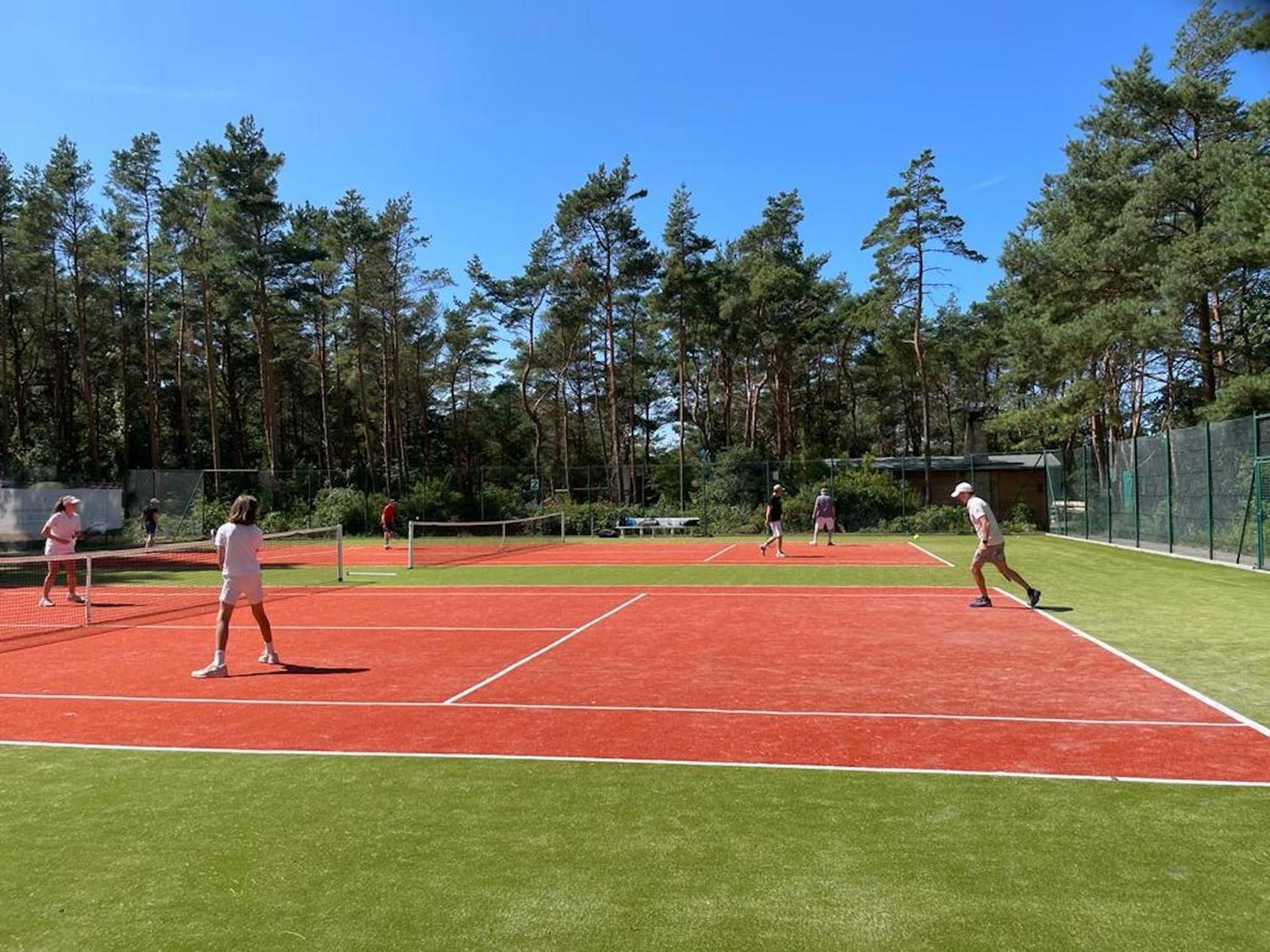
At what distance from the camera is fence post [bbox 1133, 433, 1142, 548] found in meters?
23.8

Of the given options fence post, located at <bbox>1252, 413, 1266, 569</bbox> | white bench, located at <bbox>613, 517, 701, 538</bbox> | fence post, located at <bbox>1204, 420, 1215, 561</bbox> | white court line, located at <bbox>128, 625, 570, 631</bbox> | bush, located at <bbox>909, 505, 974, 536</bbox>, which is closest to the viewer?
white court line, located at <bbox>128, 625, 570, 631</bbox>

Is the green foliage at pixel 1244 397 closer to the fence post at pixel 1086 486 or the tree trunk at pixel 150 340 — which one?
the fence post at pixel 1086 486

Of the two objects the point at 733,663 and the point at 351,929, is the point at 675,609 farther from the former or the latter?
the point at 351,929

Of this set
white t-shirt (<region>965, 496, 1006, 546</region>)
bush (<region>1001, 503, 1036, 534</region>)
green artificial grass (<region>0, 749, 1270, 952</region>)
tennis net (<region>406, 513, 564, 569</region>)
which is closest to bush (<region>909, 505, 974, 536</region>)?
bush (<region>1001, 503, 1036, 534</region>)

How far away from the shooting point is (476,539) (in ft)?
115

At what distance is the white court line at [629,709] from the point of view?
20.5 feet

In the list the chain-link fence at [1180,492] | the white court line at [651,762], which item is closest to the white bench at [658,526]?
the chain-link fence at [1180,492]

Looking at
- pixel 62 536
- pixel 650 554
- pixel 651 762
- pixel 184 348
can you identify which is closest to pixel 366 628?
pixel 62 536

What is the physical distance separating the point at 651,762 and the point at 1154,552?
20.5m

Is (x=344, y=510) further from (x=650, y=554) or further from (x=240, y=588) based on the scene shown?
(x=240, y=588)

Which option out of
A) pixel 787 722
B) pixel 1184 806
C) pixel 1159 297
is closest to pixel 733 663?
pixel 787 722

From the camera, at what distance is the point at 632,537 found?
35.2m

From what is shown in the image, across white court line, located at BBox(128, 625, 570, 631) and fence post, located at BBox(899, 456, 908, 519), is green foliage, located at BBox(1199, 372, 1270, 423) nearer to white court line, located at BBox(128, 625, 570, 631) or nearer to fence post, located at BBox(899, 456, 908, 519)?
fence post, located at BBox(899, 456, 908, 519)

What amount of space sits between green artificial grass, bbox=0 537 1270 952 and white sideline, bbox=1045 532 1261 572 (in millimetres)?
15311
